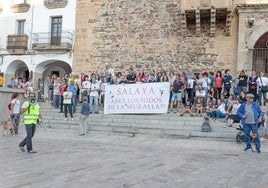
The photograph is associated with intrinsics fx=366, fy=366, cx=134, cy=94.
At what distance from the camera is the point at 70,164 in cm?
746

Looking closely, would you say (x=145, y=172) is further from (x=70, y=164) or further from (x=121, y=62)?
(x=121, y=62)

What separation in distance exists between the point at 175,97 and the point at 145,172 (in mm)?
8810

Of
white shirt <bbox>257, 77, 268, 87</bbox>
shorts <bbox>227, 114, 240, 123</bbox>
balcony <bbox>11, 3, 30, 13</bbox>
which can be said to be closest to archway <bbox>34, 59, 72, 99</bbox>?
balcony <bbox>11, 3, 30, 13</bbox>

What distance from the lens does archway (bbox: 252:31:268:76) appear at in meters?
18.6

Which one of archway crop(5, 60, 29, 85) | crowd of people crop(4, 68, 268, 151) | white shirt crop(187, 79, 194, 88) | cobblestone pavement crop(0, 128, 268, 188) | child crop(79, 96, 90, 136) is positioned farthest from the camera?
archway crop(5, 60, 29, 85)

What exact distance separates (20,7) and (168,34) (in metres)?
11.2

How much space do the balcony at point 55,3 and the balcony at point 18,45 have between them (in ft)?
8.49

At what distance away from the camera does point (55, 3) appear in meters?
24.0

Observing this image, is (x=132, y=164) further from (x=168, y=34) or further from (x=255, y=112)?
(x=168, y=34)

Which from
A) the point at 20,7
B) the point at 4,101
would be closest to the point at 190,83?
the point at 4,101

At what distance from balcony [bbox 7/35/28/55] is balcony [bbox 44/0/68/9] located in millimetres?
2586

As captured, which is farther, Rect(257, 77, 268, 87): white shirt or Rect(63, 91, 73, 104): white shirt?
Rect(63, 91, 73, 104): white shirt

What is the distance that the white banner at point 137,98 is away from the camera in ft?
49.8

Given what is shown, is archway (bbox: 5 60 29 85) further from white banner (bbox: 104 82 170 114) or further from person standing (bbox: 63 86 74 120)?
white banner (bbox: 104 82 170 114)
